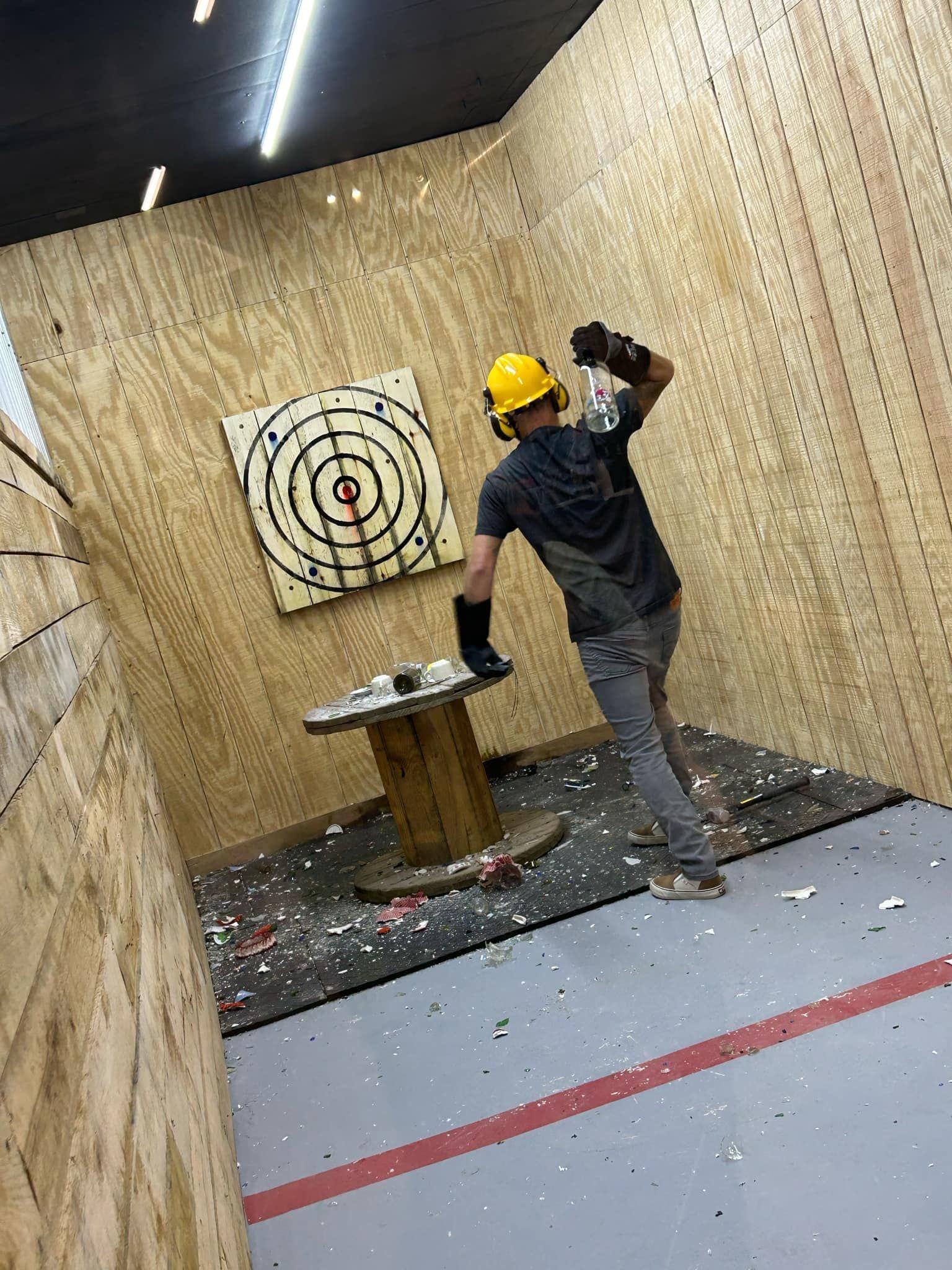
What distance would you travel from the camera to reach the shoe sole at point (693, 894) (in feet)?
10.8

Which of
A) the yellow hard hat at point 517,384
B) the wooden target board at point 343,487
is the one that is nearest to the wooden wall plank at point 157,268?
the wooden target board at point 343,487

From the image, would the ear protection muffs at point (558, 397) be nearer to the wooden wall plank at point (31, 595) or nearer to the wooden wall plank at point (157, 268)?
the wooden wall plank at point (31, 595)

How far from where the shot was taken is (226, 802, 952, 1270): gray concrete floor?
1.92 m

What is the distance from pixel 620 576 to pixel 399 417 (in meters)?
2.24

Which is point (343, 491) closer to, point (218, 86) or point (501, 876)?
point (218, 86)

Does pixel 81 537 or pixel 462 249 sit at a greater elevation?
pixel 462 249

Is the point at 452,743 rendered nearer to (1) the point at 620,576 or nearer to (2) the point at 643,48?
(1) the point at 620,576

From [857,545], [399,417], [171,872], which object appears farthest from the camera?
[399,417]

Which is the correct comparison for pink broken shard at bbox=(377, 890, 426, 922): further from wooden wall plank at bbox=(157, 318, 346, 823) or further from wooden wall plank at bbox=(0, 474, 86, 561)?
wooden wall plank at bbox=(0, 474, 86, 561)

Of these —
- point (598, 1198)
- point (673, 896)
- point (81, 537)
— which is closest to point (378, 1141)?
point (598, 1198)

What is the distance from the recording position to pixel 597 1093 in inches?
95.7

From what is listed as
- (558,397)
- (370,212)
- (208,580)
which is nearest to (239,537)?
(208,580)

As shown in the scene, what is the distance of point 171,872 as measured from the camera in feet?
10.8

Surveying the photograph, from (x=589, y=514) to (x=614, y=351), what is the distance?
47 cm
